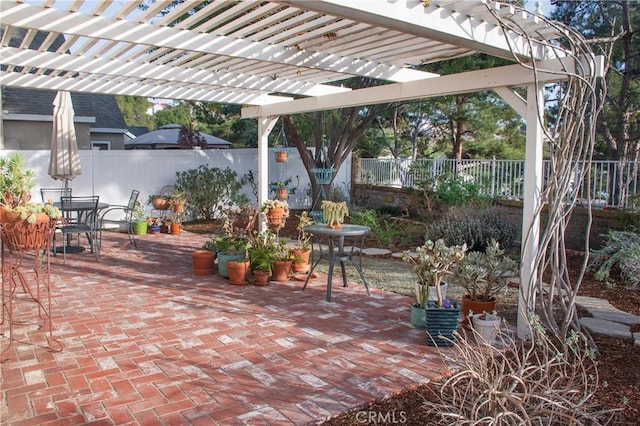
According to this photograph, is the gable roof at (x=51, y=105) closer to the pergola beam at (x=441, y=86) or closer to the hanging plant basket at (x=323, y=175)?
the hanging plant basket at (x=323, y=175)

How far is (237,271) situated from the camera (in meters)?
5.59

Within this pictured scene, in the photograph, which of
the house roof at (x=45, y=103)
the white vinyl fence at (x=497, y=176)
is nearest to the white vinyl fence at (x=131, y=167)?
the house roof at (x=45, y=103)

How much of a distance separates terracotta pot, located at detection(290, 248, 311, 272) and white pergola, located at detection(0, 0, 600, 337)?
6.26 feet

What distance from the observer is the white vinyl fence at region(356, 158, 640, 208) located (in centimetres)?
757

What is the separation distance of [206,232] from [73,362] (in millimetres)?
6354

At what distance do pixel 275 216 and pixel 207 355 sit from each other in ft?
11.9

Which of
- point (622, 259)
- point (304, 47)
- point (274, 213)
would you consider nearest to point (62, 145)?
point (274, 213)

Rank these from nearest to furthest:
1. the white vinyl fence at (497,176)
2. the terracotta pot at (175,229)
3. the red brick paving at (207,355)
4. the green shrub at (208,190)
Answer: the red brick paving at (207,355), the white vinyl fence at (497,176), the terracotta pot at (175,229), the green shrub at (208,190)

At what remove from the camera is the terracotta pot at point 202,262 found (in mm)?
6105

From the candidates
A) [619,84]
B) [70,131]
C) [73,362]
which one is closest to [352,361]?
[73,362]

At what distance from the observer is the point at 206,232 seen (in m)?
9.73

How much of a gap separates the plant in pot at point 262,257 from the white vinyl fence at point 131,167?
219 inches

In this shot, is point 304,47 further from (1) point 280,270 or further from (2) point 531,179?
(1) point 280,270

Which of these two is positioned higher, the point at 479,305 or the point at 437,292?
the point at 437,292
